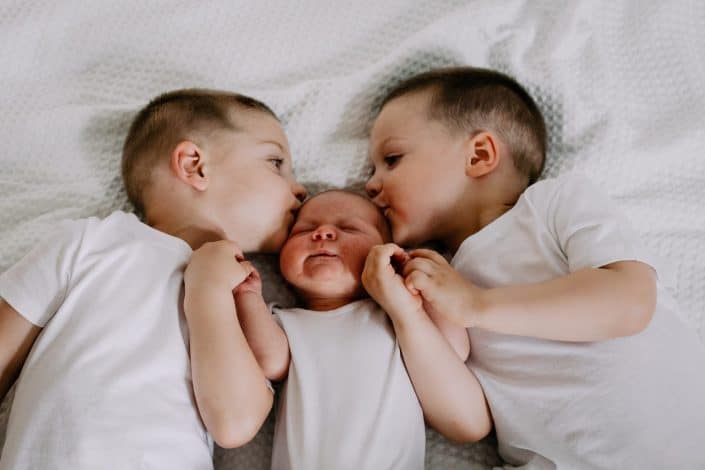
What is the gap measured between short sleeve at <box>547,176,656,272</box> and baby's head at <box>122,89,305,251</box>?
0.47 metres

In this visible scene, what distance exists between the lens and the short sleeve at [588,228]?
1056mm

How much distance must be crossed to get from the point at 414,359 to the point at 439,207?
1.02 ft

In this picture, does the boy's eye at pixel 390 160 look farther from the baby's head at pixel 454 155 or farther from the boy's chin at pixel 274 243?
the boy's chin at pixel 274 243

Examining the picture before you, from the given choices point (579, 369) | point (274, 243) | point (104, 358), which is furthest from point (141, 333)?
point (579, 369)

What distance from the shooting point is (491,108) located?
1316 mm

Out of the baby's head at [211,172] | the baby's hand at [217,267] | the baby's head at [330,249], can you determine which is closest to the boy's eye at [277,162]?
the baby's head at [211,172]

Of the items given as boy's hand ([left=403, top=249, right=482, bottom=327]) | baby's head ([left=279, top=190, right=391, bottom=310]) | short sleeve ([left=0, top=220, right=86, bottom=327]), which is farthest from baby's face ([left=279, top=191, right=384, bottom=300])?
short sleeve ([left=0, top=220, right=86, bottom=327])

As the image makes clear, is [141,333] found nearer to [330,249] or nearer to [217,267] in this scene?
[217,267]

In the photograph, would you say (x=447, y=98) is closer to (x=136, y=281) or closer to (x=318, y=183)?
(x=318, y=183)

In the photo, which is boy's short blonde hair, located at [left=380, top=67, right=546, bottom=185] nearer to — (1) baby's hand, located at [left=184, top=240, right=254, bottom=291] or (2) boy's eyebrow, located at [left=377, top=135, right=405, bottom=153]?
(2) boy's eyebrow, located at [left=377, top=135, right=405, bottom=153]

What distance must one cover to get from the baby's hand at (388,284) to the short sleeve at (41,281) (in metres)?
0.46

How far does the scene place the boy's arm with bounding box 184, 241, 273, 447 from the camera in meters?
1.02

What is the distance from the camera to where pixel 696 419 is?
3.34ft

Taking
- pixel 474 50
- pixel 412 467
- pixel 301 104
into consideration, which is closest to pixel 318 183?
pixel 301 104
